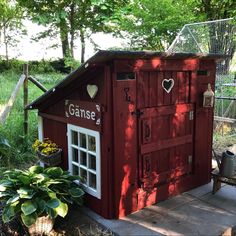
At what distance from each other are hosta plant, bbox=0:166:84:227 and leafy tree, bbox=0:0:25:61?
18738 millimetres

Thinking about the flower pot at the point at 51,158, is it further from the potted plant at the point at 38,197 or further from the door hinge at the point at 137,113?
the door hinge at the point at 137,113

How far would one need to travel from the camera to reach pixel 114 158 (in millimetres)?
3219

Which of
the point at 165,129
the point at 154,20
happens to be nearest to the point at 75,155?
the point at 165,129

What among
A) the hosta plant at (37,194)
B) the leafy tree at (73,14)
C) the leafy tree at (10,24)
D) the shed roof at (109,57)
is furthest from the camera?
the leafy tree at (10,24)

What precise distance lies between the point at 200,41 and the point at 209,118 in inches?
119

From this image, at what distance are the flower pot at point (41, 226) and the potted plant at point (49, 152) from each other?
2.78ft

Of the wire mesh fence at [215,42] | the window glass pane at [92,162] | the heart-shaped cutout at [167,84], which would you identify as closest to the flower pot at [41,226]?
the window glass pane at [92,162]

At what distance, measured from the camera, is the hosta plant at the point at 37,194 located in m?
3.01

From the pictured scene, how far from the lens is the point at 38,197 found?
123 inches

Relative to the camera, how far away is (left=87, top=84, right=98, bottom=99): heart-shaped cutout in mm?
3211

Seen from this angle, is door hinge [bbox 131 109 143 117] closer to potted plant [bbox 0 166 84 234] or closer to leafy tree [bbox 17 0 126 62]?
potted plant [bbox 0 166 84 234]

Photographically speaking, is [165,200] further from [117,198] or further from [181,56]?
[181,56]

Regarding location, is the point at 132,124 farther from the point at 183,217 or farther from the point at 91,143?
the point at 183,217

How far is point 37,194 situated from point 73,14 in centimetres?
1399
